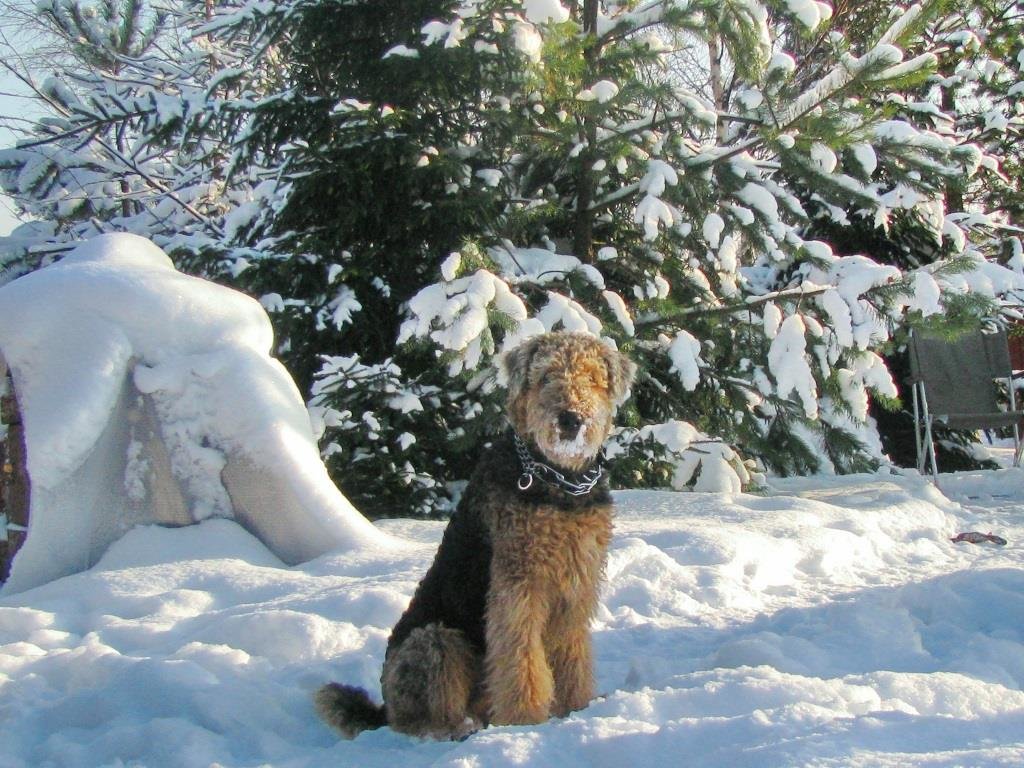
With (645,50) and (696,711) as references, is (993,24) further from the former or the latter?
(696,711)

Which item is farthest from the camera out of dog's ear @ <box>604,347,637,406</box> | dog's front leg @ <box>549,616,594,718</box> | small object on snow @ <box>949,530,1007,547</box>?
small object on snow @ <box>949,530,1007,547</box>

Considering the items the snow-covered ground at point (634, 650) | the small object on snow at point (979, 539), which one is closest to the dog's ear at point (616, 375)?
the snow-covered ground at point (634, 650)

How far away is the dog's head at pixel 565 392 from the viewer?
2990 millimetres

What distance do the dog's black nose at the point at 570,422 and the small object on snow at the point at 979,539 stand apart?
4.20 meters

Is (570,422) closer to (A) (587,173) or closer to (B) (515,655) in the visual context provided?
(B) (515,655)

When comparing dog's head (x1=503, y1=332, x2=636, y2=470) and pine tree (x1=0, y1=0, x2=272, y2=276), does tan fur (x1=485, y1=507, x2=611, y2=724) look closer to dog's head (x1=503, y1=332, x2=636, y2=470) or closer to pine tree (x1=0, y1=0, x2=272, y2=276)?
dog's head (x1=503, y1=332, x2=636, y2=470)

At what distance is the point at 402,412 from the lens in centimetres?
682

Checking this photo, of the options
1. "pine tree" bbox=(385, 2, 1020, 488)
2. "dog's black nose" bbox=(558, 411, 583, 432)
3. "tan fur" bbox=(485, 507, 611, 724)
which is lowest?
"tan fur" bbox=(485, 507, 611, 724)

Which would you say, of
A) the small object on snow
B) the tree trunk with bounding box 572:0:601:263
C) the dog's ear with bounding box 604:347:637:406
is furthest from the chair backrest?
the dog's ear with bounding box 604:347:637:406

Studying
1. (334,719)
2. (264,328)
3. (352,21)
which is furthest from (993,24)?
(334,719)

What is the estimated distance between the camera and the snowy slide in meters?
4.74

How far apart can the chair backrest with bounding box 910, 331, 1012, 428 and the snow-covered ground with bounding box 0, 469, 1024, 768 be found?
3.00m

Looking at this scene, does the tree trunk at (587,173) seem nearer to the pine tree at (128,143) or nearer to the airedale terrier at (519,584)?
the pine tree at (128,143)

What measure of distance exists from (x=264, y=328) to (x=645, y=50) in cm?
350
